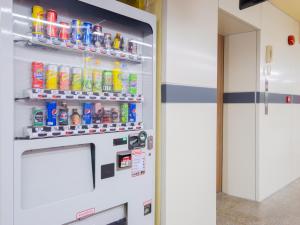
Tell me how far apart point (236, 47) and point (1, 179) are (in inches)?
137

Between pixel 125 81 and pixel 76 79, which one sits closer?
pixel 76 79

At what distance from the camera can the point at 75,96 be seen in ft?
5.35

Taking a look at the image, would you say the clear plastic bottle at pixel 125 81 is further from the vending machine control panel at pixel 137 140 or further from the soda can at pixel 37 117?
the soda can at pixel 37 117

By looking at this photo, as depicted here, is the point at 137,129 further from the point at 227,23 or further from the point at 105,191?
the point at 227,23

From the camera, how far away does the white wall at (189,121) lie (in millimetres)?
2227

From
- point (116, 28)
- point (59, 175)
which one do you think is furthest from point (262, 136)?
point (59, 175)

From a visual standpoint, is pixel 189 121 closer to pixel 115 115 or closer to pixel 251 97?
pixel 115 115

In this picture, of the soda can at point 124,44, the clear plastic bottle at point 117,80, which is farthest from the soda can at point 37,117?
the soda can at point 124,44

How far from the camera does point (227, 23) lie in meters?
3.39

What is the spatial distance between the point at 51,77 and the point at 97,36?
45cm

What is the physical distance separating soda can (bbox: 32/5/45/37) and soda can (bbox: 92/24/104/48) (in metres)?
0.35

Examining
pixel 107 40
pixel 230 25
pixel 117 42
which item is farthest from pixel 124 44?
pixel 230 25

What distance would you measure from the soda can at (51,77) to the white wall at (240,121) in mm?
2865

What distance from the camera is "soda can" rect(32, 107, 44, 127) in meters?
1.55
